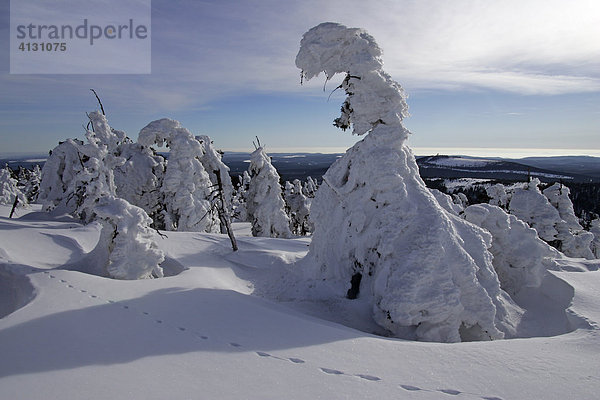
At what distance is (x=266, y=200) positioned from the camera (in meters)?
27.0

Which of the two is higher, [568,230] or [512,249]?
[512,249]

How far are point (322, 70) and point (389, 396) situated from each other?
9.73 meters

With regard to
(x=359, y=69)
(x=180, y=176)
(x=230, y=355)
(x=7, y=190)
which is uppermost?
(x=359, y=69)

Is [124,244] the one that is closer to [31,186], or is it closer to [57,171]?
[57,171]

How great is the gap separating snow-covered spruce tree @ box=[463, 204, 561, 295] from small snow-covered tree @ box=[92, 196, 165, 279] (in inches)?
421

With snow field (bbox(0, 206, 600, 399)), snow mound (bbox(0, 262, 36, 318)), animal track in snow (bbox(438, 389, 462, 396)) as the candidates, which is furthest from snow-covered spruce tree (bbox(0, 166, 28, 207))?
animal track in snow (bbox(438, 389, 462, 396))

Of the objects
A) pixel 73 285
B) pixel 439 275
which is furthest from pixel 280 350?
pixel 73 285

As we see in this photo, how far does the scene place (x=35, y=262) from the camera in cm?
1080

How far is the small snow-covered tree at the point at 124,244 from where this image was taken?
9.91 m

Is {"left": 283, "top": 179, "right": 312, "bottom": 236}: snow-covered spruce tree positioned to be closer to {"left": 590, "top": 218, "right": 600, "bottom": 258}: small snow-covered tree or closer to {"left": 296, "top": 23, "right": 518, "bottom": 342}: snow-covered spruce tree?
{"left": 296, "top": 23, "right": 518, "bottom": 342}: snow-covered spruce tree

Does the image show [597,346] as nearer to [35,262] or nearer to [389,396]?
[389,396]

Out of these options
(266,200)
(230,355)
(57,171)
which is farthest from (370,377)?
(57,171)

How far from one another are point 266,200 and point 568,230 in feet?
79.1

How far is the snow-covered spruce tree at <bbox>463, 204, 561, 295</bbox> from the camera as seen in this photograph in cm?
1018
